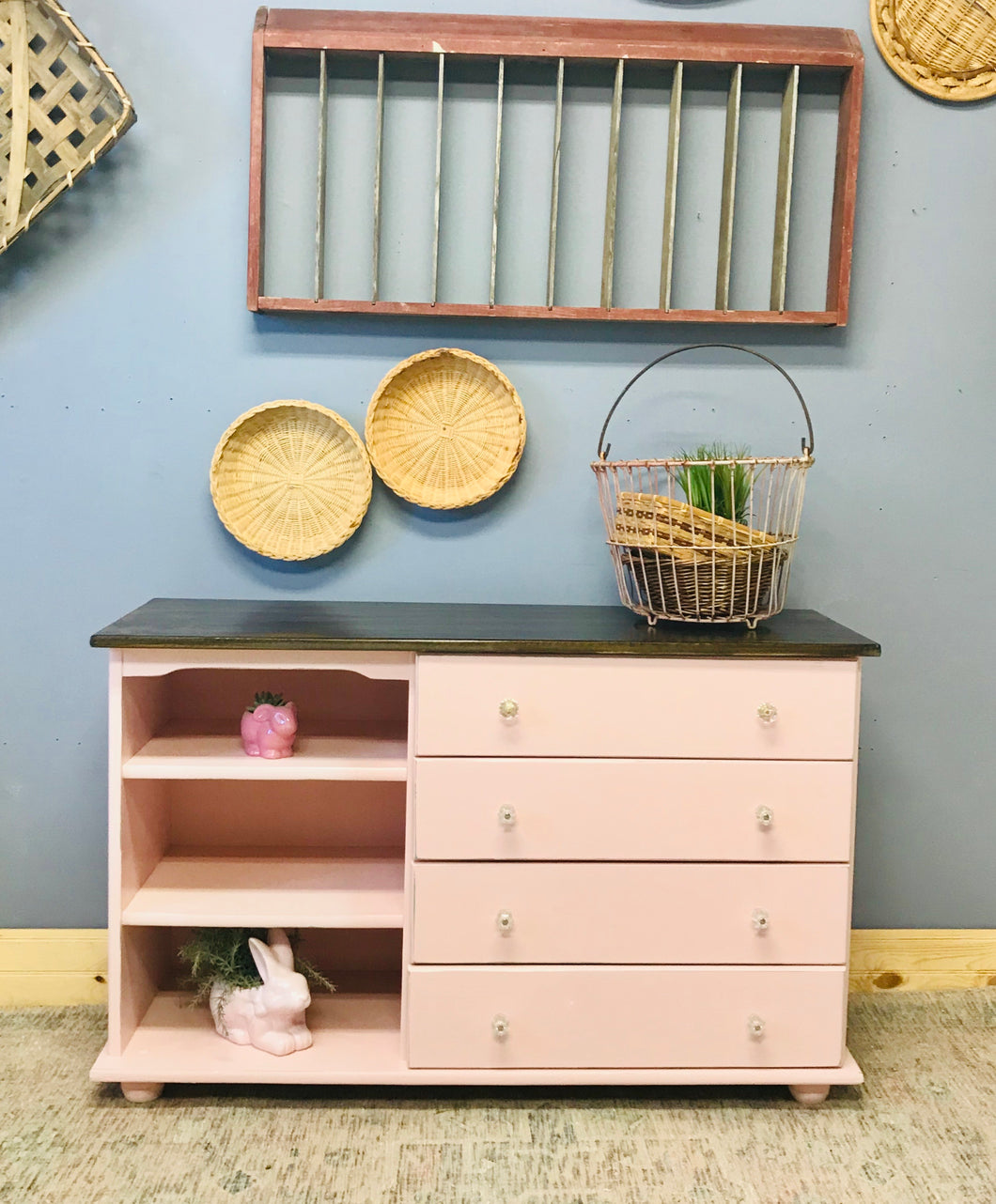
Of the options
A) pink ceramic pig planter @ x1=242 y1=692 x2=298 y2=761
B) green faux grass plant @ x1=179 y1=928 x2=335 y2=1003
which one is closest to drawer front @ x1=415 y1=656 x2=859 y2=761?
pink ceramic pig planter @ x1=242 y1=692 x2=298 y2=761

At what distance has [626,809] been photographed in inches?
71.2

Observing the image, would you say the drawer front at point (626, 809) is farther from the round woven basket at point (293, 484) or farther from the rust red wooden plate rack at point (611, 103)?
the rust red wooden plate rack at point (611, 103)

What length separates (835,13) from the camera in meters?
2.09

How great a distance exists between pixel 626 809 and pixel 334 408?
94 centimetres

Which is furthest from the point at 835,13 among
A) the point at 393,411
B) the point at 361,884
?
the point at 361,884

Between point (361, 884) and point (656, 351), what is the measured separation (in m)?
1.15

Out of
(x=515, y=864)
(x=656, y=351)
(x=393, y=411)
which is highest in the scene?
(x=656, y=351)

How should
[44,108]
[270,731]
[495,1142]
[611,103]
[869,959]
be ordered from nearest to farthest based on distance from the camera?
[495,1142] → [270,731] → [44,108] → [611,103] → [869,959]

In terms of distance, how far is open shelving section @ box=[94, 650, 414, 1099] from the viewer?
1.81 metres

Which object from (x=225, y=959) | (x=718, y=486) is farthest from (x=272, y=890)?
(x=718, y=486)

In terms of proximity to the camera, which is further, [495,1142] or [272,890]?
[272,890]

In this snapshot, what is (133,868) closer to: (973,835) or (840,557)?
(840,557)

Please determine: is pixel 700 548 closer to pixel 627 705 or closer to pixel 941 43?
pixel 627 705

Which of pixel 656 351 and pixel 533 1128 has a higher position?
pixel 656 351
